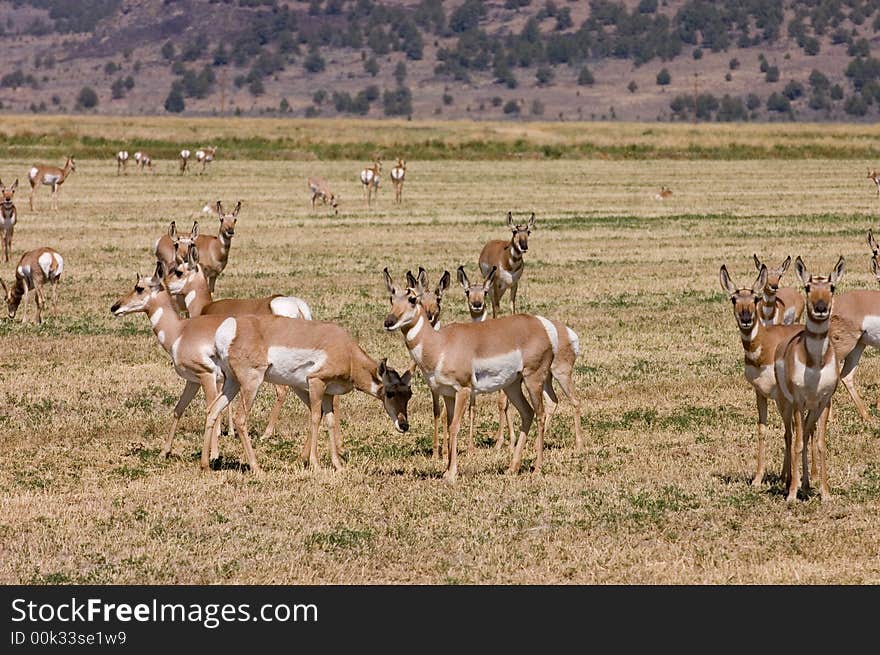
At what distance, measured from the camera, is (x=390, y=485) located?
13594mm

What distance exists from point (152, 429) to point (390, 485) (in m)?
3.78

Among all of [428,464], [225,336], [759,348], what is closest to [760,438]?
[759,348]

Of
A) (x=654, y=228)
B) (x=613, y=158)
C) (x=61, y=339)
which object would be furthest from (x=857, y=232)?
(x=613, y=158)

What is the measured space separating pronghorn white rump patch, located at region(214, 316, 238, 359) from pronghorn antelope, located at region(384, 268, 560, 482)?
1.50m

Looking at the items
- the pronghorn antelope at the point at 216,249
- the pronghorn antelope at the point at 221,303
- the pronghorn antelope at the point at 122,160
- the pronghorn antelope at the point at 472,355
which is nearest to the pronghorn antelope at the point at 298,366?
the pronghorn antelope at the point at 472,355

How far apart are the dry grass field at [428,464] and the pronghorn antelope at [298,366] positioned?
1.71 feet

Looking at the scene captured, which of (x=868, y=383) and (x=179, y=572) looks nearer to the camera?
(x=179, y=572)

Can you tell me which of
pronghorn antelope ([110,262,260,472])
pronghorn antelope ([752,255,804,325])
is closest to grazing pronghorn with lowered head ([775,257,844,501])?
pronghorn antelope ([752,255,804,325])

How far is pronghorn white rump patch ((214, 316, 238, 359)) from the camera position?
14031 mm

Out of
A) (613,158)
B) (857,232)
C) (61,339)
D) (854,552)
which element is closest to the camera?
(854,552)

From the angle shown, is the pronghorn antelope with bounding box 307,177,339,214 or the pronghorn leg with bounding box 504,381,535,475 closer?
the pronghorn leg with bounding box 504,381,535,475

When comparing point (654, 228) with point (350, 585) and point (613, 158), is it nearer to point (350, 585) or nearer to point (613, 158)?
point (350, 585)

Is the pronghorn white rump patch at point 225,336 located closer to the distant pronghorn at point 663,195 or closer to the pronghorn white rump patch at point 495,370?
the pronghorn white rump patch at point 495,370

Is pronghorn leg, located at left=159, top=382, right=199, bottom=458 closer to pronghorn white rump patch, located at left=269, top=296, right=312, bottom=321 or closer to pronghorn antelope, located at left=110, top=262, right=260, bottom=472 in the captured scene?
pronghorn antelope, located at left=110, top=262, right=260, bottom=472
